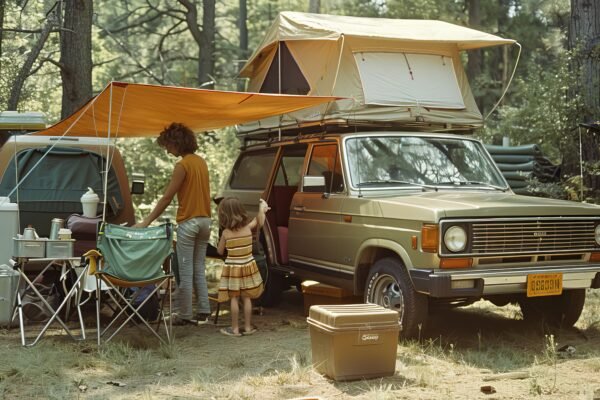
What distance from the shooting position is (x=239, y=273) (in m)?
7.77

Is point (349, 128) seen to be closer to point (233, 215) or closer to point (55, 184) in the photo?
point (233, 215)

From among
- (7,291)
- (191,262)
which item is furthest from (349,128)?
(7,291)

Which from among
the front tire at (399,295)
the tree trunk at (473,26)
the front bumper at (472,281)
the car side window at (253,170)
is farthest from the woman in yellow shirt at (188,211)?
the tree trunk at (473,26)

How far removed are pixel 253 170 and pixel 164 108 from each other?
85.3 inches

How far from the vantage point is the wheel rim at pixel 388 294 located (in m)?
7.07

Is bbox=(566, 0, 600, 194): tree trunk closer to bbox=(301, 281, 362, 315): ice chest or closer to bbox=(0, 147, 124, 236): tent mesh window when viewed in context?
bbox=(301, 281, 362, 315): ice chest

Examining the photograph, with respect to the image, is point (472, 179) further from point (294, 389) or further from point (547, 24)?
point (547, 24)

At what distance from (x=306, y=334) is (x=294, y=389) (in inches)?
82.8

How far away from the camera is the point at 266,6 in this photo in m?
33.3

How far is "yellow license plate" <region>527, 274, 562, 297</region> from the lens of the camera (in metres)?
6.74

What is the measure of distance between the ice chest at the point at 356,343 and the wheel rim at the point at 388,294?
104 cm

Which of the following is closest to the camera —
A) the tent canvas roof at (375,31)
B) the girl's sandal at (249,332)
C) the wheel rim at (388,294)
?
the wheel rim at (388,294)

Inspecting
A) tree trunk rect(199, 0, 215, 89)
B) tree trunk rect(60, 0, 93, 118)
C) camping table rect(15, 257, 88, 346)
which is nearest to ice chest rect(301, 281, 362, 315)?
camping table rect(15, 257, 88, 346)

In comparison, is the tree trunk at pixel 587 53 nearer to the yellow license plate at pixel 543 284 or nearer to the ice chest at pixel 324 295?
the ice chest at pixel 324 295
